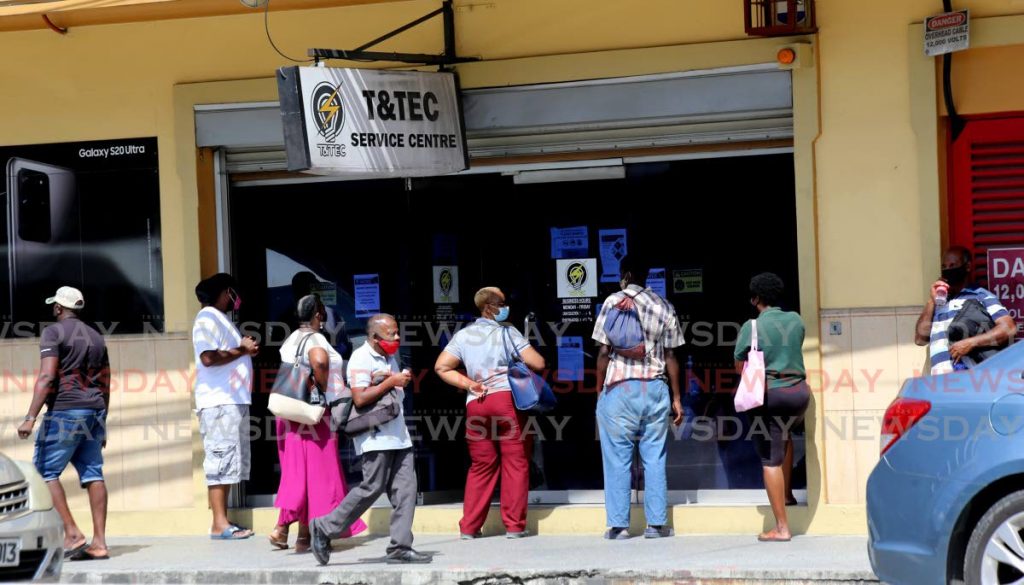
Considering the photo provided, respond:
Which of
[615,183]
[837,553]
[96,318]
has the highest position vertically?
[615,183]

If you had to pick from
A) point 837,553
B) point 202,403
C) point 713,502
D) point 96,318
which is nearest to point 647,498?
point 713,502

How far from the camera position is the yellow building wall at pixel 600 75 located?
32.2ft

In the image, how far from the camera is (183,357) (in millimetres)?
11047

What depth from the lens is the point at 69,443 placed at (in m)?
9.73

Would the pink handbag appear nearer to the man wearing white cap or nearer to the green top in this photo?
the green top

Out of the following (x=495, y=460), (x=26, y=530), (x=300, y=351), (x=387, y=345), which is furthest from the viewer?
(x=495, y=460)

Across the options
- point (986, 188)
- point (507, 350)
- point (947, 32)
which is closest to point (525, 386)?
point (507, 350)

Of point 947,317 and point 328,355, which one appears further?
point 328,355

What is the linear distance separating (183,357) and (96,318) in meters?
0.78

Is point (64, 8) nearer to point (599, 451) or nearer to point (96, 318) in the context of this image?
point (96, 318)

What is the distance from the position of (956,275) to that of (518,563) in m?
3.35

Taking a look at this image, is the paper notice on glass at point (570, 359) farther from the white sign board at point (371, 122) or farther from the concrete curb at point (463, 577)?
the concrete curb at point (463, 577)

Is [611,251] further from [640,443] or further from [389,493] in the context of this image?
[389,493]

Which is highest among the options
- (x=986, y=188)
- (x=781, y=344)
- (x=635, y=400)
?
(x=986, y=188)
